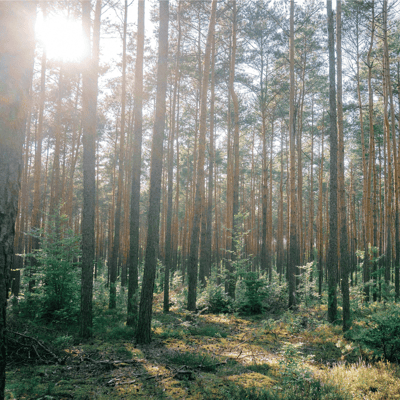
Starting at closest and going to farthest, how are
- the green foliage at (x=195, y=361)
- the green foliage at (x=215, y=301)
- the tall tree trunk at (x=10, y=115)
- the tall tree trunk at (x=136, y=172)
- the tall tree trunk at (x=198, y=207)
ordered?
1. the tall tree trunk at (x=10, y=115)
2. the green foliage at (x=195, y=361)
3. the tall tree trunk at (x=136, y=172)
4. the tall tree trunk at (x=198, y=207)
5. the green foliage at (x=215, y=301)

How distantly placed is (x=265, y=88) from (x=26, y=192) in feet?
54.9

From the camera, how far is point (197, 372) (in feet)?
14.8

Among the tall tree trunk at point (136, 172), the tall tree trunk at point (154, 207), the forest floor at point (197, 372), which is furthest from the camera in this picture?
the tall tree trunk at point (136, 172)

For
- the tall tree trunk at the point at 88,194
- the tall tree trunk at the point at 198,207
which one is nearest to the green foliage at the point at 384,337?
the tall tree trunk at the point at 198,207

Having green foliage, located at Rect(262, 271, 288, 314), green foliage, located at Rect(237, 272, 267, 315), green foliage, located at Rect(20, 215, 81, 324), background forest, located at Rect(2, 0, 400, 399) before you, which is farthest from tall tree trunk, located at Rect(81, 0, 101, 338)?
green foliage, located at Rect(262, 271, 288, 314)

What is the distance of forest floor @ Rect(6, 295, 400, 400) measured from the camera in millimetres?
3602

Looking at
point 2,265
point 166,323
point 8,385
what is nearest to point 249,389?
point 8,385

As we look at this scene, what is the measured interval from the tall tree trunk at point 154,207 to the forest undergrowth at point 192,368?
1.91ft

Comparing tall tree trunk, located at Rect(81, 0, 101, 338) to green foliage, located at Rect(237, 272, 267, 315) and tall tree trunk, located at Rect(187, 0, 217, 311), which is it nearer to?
tall tree trunk, located at Rect(187, 0, 217, 311)

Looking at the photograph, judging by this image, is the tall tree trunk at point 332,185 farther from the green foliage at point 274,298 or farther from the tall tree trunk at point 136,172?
the tall tree trunk at point 136,172

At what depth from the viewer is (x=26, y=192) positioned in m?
17.4

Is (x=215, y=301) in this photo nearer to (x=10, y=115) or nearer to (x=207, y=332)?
(x=207, y=332)

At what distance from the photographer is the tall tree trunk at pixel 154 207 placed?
19.5 feet

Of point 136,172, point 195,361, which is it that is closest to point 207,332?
point 195,361
